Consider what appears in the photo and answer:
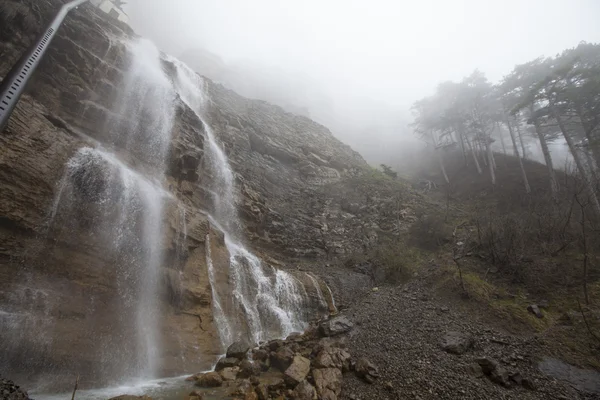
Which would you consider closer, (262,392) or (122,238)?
(262,392)

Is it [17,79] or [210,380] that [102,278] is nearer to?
[210,380]

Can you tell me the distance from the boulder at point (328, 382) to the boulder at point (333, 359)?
0.75 feet

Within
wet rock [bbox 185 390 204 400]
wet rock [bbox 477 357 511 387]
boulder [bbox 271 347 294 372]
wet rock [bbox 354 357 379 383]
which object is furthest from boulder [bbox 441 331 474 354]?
wet rock [bbox 185 390 204 400]

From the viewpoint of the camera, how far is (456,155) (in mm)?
35875

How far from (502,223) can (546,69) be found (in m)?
15.9

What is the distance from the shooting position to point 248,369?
862cm

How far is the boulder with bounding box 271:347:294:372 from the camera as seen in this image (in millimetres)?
9102

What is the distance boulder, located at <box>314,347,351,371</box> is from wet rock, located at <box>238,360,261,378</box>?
1780 mm

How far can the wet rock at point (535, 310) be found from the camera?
10133mm

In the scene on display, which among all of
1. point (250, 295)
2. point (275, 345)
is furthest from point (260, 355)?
point (250, 295)

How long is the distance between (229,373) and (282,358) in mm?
1651

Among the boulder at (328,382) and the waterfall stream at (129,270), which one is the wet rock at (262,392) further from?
the waterfall stream at (129,270)

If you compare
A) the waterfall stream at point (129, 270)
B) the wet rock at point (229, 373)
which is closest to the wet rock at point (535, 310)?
the waterfall stream at point (129, 270)

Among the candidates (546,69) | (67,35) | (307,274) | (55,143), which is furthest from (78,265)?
(546,69)
